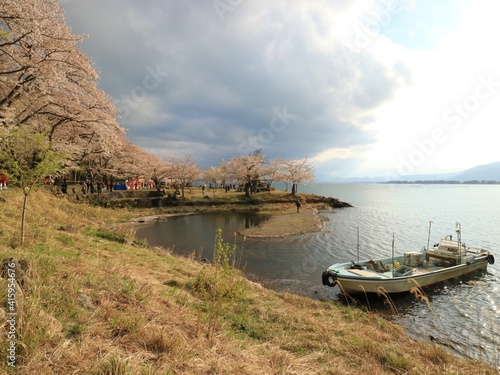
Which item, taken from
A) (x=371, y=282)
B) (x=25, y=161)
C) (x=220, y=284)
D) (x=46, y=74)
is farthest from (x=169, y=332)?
(x=46, y=74)

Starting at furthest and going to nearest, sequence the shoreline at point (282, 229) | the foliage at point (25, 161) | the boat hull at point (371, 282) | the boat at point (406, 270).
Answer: the shoreline at point (282, 229) < the boat at point (406, 270) < the boat hull at point (371, 282) < the foliage at point (25, 161)

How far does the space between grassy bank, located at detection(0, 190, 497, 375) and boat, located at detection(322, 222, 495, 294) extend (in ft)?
13.3

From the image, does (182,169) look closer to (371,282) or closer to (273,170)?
(273,170)

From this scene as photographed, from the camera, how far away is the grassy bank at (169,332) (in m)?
3.32

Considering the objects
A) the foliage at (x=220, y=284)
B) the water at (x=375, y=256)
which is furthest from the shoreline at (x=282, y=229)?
the foliage at (x=220, y=284)

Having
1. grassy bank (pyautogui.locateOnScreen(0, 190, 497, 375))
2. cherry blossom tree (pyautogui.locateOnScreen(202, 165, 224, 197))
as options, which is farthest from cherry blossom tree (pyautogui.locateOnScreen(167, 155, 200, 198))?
grassy bank (pyautogui.locateOnScreen(0, 190, 497, 375))

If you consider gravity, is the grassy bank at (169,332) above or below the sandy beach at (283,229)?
above

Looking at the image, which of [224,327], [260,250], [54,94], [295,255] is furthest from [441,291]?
[54,94]

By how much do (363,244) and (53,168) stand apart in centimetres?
2724

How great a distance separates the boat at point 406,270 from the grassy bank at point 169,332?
406 centimetres

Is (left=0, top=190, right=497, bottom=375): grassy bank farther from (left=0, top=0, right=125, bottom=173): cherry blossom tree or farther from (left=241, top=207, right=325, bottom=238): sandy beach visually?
(left=241, top=207, right=325, bottom=238): sandy beach

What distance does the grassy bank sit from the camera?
3.32 metres

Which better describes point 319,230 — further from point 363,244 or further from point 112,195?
point 112,195

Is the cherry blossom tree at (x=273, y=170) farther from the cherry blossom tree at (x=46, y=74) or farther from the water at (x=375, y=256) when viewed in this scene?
the cherry blossom tree at (x=46, y=74)
